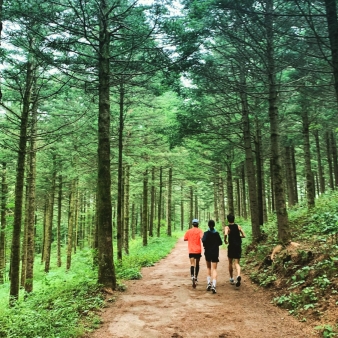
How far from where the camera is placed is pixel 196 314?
19.6 ft

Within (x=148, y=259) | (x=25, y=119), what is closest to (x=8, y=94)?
(x=25, y=119)

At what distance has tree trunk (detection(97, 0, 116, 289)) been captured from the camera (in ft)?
27.2

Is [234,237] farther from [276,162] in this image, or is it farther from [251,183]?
[251,183]

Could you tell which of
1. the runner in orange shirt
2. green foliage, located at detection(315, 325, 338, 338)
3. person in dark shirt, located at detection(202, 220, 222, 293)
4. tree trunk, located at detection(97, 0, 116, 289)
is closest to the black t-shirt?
person in dark shirt, located at detection(202, 220, 222, 293)

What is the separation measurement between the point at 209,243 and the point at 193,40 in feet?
20.8

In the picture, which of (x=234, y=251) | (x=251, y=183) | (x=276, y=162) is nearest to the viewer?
(x=234, y=251)

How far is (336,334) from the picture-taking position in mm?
4375

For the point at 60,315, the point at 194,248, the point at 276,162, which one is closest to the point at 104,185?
the point at 194,248

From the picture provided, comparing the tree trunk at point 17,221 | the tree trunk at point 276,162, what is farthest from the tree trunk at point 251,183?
the tree trunk at point 17,221

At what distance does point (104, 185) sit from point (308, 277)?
231 inches

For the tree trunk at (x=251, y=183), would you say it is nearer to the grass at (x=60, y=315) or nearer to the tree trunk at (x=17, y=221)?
the grass at (x=60, y=315)

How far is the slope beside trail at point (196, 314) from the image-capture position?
16.4 feet

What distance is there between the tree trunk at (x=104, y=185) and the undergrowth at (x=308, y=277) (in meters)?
4.43

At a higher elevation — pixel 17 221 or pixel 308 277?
pixel 17 221
